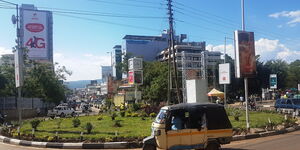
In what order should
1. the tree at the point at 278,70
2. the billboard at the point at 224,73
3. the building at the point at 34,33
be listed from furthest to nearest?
1. the tree at the point at 278,70
2. the building at the point at 34,33
3. the billboard at the point at 224,73

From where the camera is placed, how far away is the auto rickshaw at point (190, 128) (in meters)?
10.0

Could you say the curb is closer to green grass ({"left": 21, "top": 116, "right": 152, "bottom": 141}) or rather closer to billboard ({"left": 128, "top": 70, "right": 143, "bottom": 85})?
green grass ({"left": 21, "top": 116, "right": 152, "bottom": 141})

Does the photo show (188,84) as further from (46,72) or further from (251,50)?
(46,72)

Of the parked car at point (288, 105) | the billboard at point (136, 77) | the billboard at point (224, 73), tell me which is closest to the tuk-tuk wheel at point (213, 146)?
the billboard at point (224, 73)

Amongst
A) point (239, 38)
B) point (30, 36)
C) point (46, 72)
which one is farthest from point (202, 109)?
point (30, 36)

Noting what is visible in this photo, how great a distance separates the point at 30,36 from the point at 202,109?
49410mm

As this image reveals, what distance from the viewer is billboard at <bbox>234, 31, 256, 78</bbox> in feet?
56.9

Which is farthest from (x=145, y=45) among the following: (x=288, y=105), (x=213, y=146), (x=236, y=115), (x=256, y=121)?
(x=213, y=146)

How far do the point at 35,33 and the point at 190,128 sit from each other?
49.6m

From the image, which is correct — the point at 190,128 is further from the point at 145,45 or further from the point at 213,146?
the point at 145,45

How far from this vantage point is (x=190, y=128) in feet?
33.6

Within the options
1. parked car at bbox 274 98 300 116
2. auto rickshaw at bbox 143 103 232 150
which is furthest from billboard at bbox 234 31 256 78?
parked car at bbox 274 98 300 116

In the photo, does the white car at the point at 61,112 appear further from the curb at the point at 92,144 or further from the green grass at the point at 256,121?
the green grass at the point at 256,121

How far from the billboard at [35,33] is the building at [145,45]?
78.7 m
